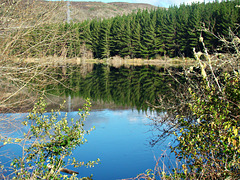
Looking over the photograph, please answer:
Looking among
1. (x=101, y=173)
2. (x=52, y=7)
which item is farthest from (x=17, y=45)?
(x=101, y=173)

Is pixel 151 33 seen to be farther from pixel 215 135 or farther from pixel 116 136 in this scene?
pixel 215 135

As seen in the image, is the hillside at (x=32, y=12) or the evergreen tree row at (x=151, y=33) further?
the evergreen tree row at (x=151, y=33)

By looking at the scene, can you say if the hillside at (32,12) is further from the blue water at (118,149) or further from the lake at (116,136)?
the blue water at (118,149)

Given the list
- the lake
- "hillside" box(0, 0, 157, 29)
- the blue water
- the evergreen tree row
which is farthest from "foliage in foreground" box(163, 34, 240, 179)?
the evergreen tree row

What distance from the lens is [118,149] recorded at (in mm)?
7934

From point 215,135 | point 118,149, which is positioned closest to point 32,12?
point 215,135

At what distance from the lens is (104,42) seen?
5281cm

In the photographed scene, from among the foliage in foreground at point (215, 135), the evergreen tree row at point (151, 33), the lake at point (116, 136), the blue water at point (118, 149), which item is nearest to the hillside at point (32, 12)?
the lake at point (116, 136)

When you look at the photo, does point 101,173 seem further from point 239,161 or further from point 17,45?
point 239,161

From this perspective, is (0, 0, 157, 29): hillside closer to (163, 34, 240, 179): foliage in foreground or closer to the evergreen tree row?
(163, 34, 240, 179): foliage in foreground

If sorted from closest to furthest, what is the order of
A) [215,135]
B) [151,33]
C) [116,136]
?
[215,135]
[116,136]
[151,33]

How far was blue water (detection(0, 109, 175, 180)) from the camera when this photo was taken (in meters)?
6.58

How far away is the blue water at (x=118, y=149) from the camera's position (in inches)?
259

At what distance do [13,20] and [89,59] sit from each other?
46.0 metres
